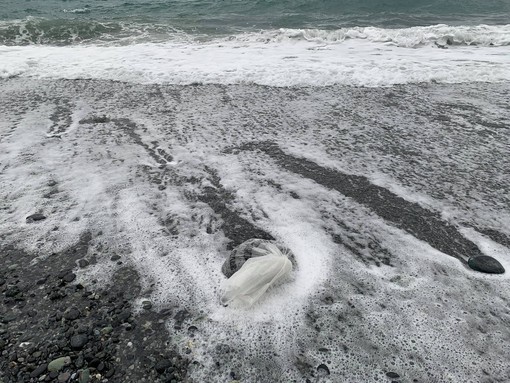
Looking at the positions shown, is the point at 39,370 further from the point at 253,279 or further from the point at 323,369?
the point at 323,369

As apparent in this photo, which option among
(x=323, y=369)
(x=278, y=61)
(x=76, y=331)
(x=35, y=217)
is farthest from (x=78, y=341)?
(x=278, y=61)

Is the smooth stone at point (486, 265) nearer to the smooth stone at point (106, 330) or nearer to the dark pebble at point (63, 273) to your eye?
the smooth stone at point (106, 330)

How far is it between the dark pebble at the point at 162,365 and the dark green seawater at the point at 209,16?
1328 cm

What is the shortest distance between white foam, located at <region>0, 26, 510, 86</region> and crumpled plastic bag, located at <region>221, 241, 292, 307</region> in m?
5.63

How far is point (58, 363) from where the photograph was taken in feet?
7.06

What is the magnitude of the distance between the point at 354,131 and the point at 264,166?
1722 millimetres

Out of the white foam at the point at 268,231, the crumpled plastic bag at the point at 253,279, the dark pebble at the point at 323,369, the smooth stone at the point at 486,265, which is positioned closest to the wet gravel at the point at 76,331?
the white foam at the point at 268,231

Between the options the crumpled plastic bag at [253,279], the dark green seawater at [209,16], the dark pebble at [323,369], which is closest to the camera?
the dark pebble at [323,369]

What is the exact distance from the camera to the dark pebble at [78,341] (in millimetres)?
2258

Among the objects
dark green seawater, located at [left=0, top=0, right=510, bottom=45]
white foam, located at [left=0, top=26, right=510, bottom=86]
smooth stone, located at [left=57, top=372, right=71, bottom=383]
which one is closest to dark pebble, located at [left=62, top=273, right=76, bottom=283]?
smooth stone, located at [left=57, top=372, right=71, bottom=383]

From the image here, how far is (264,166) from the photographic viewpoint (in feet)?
14.8

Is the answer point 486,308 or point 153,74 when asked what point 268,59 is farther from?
point 486,308

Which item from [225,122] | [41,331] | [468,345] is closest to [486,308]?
[468,345]

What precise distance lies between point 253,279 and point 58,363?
1.28 m
